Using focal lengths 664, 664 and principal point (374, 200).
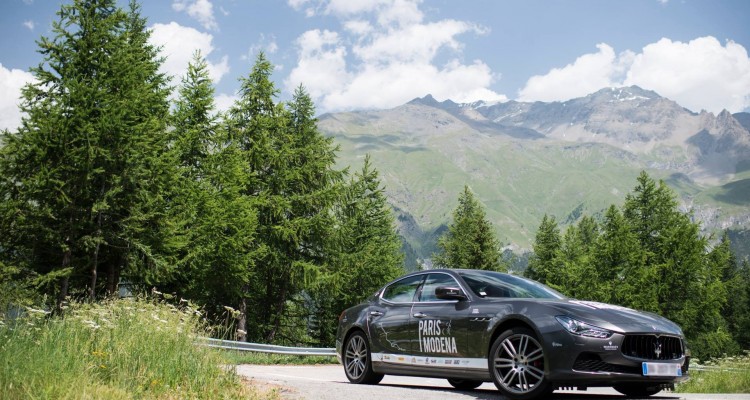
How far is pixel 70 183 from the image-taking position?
1842cm

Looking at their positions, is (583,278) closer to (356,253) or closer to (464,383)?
(356,253)

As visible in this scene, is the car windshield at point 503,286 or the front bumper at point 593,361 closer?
the front bumper at point 593,361

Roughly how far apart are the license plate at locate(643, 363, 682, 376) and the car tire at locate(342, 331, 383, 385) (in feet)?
14.0

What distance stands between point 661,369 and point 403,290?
386 cm

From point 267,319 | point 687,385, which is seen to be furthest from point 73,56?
point 687,385

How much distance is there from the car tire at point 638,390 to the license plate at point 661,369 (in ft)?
1.75

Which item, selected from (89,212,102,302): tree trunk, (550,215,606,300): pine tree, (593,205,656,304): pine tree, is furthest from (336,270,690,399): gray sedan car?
(550,215,606,300): pine tree

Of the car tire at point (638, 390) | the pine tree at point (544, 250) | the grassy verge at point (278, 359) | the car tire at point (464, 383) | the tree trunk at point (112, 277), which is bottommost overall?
the grassy verge at point (278, 359)

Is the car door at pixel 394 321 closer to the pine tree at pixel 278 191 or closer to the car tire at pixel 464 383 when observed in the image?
the car tire at pixel 464 383

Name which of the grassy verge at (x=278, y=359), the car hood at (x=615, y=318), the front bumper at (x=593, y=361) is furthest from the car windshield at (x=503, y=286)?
the grassy verge at (x=278, y=359)

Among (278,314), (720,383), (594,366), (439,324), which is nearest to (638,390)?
(594,366)

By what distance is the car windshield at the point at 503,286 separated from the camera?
8383 millimetres

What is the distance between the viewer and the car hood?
6.95 metres

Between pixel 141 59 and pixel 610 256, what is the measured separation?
24805mm
